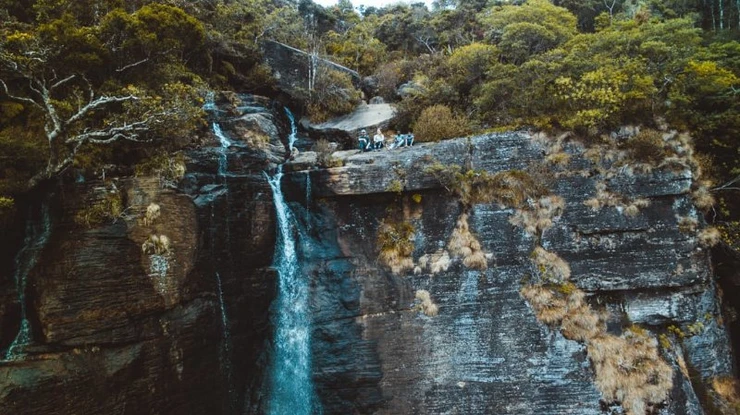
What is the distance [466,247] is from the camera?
12516 millimetres

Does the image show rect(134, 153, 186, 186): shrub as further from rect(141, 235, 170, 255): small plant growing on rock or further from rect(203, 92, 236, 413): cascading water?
rect(141, 235, 170, 255): small plant growing on rock

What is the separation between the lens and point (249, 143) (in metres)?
14.4

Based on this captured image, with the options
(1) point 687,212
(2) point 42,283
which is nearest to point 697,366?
(1) point 687,212

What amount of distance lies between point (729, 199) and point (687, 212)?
219cm

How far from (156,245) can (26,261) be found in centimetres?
262

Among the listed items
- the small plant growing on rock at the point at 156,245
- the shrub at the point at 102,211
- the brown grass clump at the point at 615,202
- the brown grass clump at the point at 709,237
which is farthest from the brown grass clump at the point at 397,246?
the brown grass clump at the point at 709,237

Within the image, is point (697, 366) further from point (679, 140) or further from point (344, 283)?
point (344, 283)

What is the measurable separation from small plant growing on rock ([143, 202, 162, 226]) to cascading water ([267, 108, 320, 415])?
149 inches

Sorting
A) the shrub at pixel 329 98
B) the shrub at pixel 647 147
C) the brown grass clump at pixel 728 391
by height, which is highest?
the shrub at pixel 329 98

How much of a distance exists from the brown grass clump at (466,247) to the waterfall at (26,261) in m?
10.8

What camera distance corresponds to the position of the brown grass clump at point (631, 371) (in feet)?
36.2

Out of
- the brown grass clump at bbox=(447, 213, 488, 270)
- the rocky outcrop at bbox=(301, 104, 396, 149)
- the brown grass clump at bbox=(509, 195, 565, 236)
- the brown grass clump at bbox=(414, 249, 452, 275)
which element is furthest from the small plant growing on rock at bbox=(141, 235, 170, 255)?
the brown grass clump at bbox=(509, 195, 565, 236)

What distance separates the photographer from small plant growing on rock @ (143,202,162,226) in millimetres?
10070

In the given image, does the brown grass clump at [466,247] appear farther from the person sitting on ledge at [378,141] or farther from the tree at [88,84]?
the tree at [88,84]
